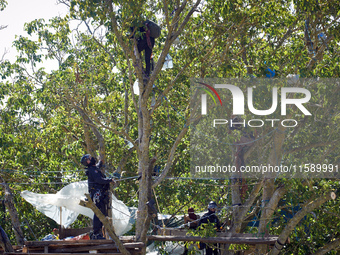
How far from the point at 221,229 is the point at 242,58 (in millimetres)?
4013

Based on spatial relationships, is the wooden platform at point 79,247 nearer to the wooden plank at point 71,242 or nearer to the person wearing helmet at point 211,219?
the wooden plank at point 71,242

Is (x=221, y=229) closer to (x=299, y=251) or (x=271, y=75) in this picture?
(x=299, y=251)

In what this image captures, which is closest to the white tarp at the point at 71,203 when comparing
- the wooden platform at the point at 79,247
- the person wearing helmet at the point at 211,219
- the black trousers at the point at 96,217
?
the black trousers at the point at 96,217

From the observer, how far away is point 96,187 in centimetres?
873

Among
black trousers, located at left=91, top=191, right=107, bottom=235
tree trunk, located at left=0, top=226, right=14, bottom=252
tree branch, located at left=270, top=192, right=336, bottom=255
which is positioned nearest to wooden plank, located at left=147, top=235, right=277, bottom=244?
tree branch, located at left=270, top=192, right=336, bottom=255

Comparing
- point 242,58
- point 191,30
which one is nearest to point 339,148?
point 242,58

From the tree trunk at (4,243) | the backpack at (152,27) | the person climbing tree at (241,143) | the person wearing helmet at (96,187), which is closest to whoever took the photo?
the tree trunk at (4,243)

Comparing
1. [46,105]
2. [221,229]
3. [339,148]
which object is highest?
[46,105]

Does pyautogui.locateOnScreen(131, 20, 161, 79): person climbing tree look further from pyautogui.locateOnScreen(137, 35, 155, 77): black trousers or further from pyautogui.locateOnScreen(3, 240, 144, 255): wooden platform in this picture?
pyautogui.locateOnScreen(3, 240, 144, 255): wooden platform

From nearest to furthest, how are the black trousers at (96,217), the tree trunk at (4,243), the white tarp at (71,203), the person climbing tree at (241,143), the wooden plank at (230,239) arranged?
the tree trunk at (4,243) → the wooden plank at (230,239) → the black trousers at (96,217) → the white tarp at (71,203) → the person climbing tree at (241,143)

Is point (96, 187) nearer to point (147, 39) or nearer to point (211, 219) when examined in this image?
point (211, 219)

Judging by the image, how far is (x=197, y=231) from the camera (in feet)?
27.8

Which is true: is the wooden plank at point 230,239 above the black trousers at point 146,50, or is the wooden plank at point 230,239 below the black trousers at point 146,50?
below

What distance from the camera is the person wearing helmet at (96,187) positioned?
8594mm
